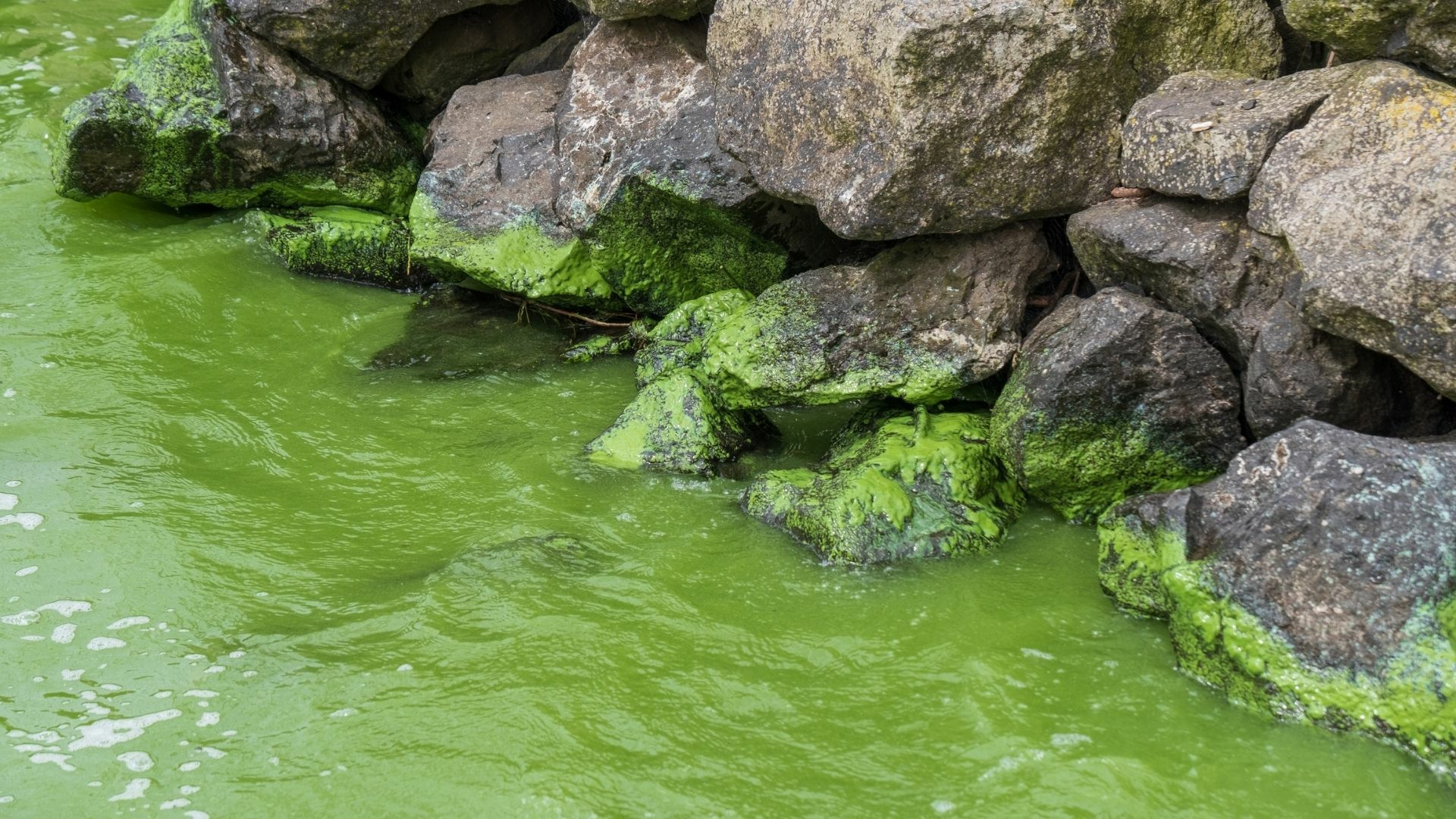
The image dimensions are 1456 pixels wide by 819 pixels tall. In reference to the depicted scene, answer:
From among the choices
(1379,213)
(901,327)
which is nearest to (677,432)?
(901,327)

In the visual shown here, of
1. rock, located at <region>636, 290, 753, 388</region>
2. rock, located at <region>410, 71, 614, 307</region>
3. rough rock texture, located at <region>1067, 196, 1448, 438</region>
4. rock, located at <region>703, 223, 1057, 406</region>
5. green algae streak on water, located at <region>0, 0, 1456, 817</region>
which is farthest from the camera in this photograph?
rock, located at <region>410, 71, 614, 307</region>

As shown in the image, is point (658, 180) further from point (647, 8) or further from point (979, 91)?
point (979, 91)

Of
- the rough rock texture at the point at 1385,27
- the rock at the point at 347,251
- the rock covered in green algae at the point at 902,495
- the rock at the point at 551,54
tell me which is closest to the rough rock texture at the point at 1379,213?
the rough rock texture at the point at 1385,27

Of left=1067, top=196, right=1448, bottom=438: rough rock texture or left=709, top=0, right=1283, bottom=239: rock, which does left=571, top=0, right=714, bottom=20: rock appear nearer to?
left=709, top=0, right=1283, bottom=239: rock

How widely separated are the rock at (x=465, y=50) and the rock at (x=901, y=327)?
3171 millimetres

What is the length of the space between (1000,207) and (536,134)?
279 centimetres

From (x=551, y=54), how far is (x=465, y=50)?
52 cm

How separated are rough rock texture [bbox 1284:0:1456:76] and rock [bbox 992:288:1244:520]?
101 centimetres

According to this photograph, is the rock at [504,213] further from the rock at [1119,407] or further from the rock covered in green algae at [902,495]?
the rock at [1119,407]

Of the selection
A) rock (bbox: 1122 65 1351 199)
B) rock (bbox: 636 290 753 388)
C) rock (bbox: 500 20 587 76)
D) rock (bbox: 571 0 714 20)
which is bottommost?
rock (bbox: 636 290 753 388)

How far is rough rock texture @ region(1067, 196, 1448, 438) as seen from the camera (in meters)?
3.94

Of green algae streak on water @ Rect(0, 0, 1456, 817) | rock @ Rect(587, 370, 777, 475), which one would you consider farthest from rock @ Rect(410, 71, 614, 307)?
rock @ Rect(587, 370, 777, 475)

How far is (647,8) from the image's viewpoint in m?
5.89

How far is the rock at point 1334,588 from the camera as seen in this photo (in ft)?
10.9
